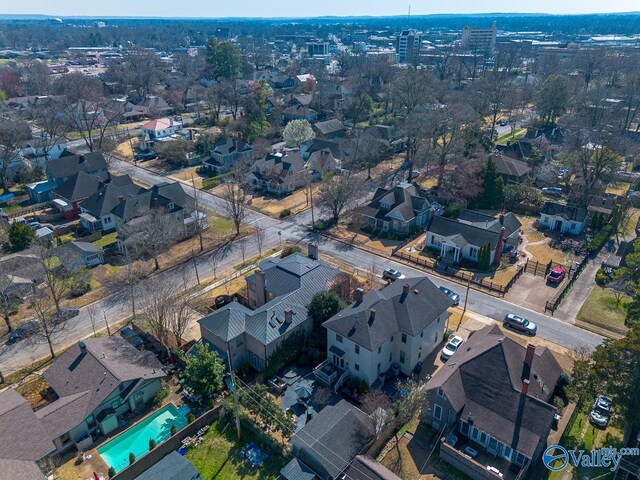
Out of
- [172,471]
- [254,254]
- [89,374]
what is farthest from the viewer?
[254,254]

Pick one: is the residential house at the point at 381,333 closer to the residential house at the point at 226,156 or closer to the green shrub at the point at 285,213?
the green shrub at the point at 285,213

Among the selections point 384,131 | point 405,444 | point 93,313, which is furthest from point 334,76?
point 405,444

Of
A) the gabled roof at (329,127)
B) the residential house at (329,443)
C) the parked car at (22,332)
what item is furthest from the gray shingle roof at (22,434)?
the gabled roof at (329,127)

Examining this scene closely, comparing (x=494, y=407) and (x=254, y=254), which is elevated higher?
(x=494, y=407)

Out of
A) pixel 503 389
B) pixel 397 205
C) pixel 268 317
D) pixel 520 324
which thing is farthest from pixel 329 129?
pixel 503 389

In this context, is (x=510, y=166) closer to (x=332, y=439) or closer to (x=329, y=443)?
(x=332, y=439)
